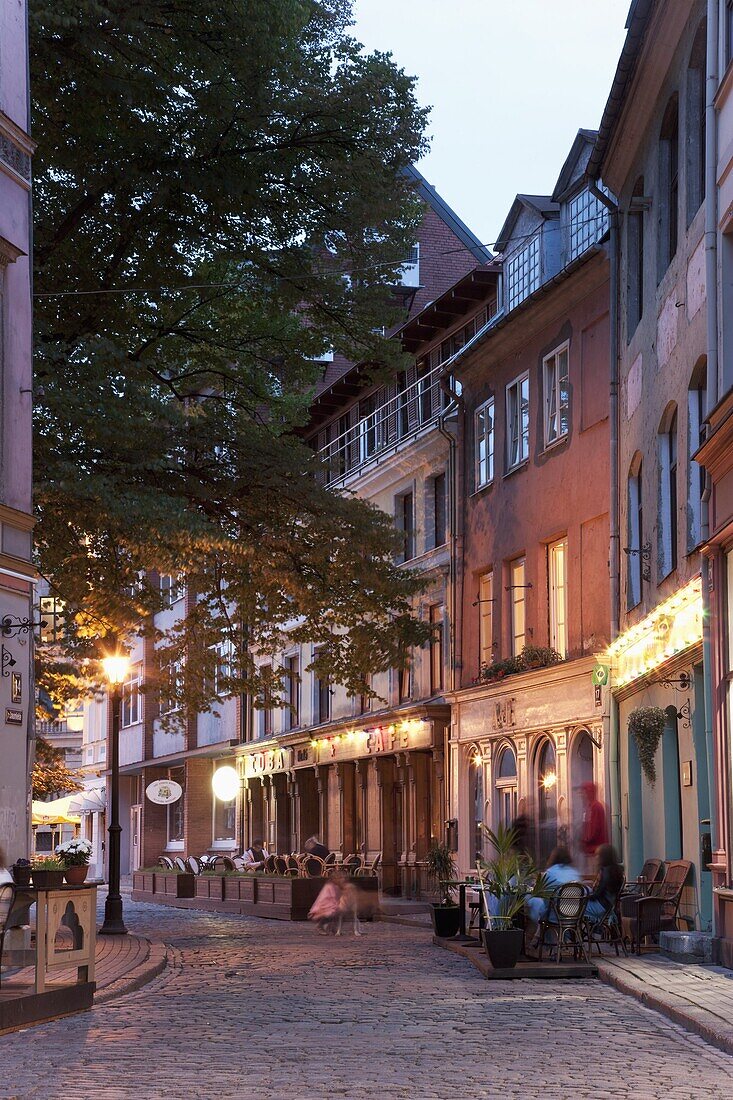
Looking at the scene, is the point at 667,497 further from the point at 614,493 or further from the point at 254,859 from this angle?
the point at 254,859

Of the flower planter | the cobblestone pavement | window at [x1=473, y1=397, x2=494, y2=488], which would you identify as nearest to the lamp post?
the cobblestone pavement

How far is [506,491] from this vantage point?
31.4m

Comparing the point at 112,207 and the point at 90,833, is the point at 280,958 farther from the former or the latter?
the point at 90,833

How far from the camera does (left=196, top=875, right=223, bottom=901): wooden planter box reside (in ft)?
121

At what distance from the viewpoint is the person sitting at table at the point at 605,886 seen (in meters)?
18.0

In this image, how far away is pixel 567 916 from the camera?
16953mm

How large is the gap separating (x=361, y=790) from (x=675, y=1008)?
28382mm

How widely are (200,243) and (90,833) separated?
52500mm

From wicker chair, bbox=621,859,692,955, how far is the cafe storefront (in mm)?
14654

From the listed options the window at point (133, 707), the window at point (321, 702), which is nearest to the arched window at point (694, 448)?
the window at point (321, 702)

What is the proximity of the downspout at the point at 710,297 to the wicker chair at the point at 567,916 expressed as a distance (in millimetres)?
1349

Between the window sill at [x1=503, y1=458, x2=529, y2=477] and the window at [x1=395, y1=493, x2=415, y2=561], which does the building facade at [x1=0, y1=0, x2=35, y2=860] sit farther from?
the window at [x1=395, y1=493, x2=415, y2=561]

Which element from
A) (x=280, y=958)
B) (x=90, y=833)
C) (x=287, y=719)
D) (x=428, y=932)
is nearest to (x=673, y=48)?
(x=280, y=958)

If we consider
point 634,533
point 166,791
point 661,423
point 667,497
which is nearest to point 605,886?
point 667,497
